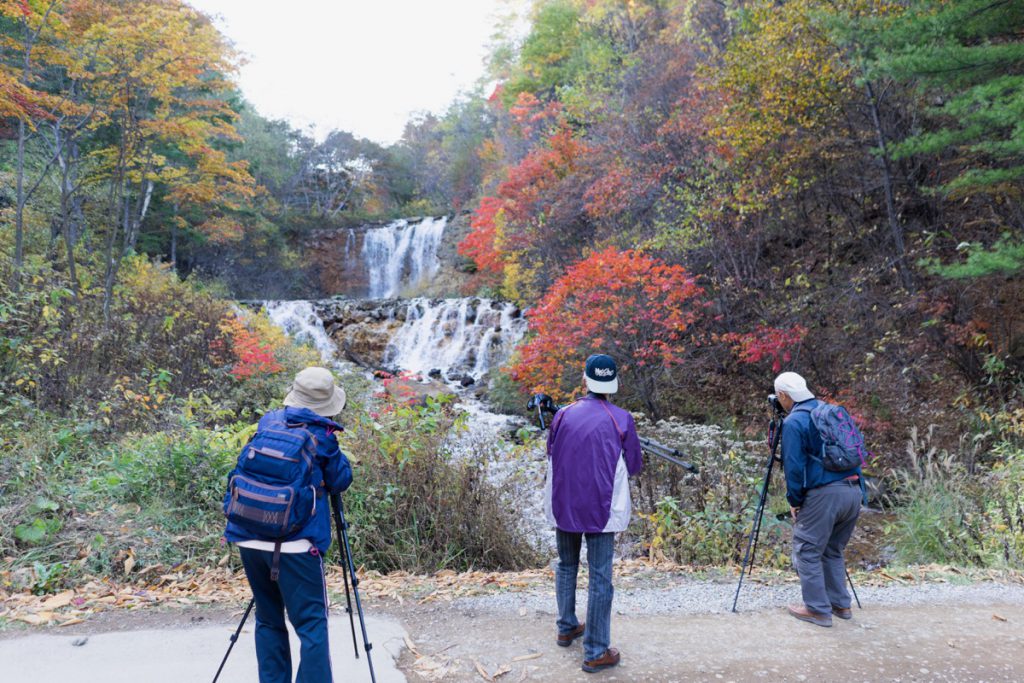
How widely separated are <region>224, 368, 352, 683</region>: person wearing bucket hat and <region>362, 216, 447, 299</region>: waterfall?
2450 cm

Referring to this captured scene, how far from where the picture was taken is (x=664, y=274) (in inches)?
465

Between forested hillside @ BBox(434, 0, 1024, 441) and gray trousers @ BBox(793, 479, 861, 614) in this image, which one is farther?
forested hillside @ BBox(434, 0, 1024, 441)

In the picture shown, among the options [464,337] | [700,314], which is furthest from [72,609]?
[464,337]

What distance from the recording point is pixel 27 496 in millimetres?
5188

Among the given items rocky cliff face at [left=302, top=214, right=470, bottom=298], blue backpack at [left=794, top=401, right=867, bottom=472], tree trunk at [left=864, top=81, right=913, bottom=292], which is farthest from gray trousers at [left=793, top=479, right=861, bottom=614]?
rocky cliff face at [left=302, top=214, right=470, bottom=298]

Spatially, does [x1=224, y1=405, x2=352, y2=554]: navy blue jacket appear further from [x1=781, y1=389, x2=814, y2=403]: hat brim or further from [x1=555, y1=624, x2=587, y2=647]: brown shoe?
[x1=781, y1=389, x2=814, y2=403]: hat brim

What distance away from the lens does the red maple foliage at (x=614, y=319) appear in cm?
1084

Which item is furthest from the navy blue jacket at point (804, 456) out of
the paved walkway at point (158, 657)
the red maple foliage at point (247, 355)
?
the red maple foliage at point (247, 355)

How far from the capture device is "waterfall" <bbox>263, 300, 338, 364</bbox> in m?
19.8

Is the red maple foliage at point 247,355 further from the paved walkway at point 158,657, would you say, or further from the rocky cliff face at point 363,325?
the paved walkway at point 158,657

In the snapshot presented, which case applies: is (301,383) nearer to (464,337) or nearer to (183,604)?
(183,604)

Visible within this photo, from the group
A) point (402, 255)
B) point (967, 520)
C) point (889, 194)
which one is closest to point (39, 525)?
point (967, 520)

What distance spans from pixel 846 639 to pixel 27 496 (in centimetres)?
627

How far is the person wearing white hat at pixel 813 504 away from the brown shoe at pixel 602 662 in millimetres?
1467
